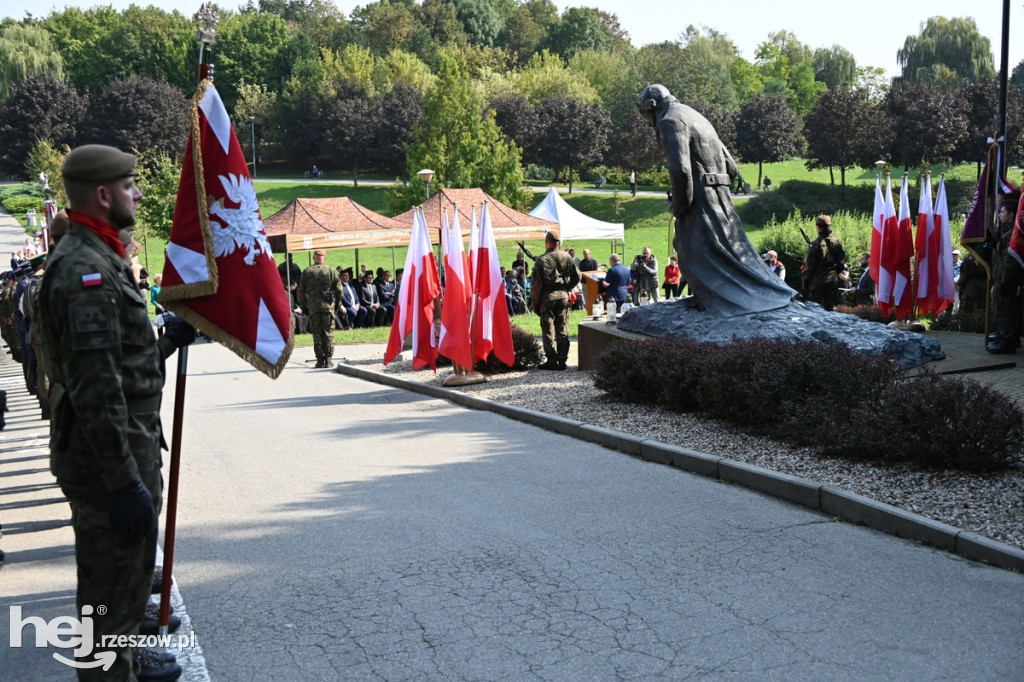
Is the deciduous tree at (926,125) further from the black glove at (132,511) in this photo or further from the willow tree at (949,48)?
the black glove at (132,511)

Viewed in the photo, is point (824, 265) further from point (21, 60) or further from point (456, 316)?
point (21, 60)

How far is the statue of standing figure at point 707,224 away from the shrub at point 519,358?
3.25m

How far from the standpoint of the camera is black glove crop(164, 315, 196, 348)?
16.8 feet

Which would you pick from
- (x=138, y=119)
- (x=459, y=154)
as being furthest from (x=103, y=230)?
(x=138, y=119)

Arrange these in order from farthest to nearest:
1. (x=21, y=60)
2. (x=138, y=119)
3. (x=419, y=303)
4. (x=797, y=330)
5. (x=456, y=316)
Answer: (x=21, y=60) < (x=138, y=119) < (x=419, y=303) < (x=456, y=316) < (x=797, y=330)

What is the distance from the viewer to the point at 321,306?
1947cm

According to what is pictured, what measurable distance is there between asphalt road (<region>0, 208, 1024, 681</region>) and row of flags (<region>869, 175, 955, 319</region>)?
1017 cm

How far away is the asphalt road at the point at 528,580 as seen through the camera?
4.71m

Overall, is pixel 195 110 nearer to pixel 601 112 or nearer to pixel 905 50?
pixel 601 112

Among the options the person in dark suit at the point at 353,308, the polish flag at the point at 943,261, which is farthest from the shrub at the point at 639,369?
the person in dark suit at the point at 353,308

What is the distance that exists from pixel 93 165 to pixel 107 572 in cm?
154

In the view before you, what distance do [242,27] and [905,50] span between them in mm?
67077

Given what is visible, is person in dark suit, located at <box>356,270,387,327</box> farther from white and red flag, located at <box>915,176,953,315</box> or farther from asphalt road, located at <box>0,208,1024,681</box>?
asphalt road, located at <box>0,208,1024,681</box>

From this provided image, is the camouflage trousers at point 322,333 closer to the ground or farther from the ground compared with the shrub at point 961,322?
closer to the ground
